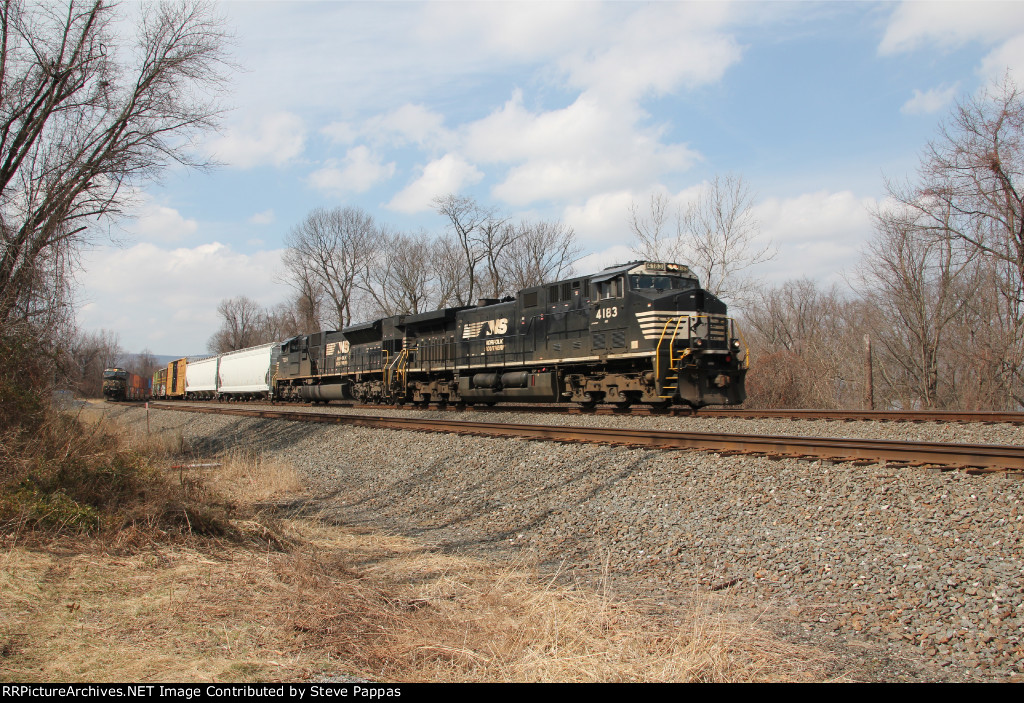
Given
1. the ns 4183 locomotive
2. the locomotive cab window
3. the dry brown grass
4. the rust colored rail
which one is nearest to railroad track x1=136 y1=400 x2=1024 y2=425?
the rust colored rail

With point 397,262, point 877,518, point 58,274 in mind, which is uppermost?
point 397,262

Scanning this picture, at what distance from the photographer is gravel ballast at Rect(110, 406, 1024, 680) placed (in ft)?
13.6

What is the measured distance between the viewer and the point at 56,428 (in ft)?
30.6

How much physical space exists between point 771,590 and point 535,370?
42.9ft

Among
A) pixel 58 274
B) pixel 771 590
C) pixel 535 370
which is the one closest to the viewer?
pixel 771 590

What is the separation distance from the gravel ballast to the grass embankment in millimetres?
714

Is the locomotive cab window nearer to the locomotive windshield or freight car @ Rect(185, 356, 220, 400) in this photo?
the locomotive windshield

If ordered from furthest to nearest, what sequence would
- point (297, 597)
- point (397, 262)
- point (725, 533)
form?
point (397, 262)
point (725, 533)
point (297, 597)

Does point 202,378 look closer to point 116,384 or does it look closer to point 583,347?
point 116,384

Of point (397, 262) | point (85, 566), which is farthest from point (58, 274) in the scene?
point (397, 262)

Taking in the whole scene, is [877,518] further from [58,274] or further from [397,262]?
[397,262]

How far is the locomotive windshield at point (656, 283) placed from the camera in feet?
48.7

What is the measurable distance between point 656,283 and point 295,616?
40.3ft

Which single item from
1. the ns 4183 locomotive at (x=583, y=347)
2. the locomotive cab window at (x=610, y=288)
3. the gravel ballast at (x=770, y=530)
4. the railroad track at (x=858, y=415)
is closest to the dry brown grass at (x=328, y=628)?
the gravel ballast at (x=770, y=530)
